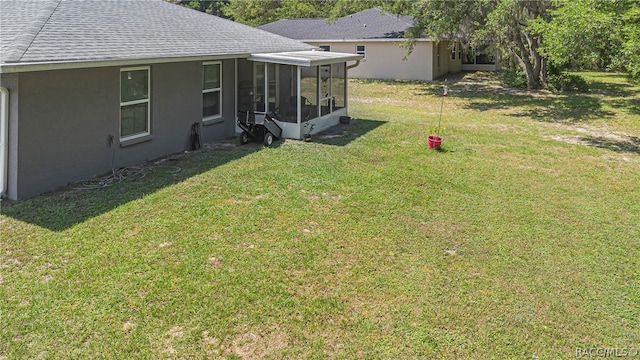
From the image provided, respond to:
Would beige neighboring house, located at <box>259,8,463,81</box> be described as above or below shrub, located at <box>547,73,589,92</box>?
above

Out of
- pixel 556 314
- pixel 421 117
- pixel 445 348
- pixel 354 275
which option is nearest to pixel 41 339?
pixel 354 275

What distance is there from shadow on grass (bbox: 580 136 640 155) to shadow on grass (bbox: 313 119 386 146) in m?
5.84

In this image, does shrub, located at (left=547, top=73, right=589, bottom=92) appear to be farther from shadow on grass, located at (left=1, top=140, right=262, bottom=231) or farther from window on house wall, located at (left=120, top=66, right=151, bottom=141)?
window on house wall, located at (left=120, top=66, right=151, bottom=141)

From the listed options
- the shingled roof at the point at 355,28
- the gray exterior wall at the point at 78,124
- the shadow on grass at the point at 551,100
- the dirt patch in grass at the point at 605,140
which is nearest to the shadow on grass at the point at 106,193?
the gray exterior wall at the point at 78,124

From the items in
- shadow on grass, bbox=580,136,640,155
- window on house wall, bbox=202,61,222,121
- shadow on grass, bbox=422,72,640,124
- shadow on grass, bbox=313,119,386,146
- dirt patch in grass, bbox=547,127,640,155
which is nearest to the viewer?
window on house wall, bbox=202,61,222,121

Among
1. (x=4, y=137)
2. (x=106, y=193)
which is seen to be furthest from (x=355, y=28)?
(x=4, y=137)

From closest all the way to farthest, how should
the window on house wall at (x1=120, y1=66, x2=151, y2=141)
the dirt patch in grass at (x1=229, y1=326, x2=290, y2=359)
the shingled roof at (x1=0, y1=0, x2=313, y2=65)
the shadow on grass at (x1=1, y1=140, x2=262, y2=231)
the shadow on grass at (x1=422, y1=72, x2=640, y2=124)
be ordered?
the dirt patch in grass at (x1=229, y1=326, x2=290, y2=359), the shadow on grass at (x1=1, y1=140, x2=262, y2=231), the shingled roof at (x1=0, y1=0, x2=313, y2=65), the window on house wall at (x1=120, y1=66, x2=151, y2=141), the shadow on grass at (x1=422, y1=72, x2=640, y2=124)

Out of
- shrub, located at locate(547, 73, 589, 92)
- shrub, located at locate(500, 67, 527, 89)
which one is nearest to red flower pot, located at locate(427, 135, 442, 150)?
shrub, located at locate(547, 73, 589, 92)

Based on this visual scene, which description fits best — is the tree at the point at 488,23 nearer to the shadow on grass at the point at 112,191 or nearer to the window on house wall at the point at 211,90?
the window on house wall at the point at 211,90

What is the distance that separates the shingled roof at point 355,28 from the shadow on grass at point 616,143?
52.4ft

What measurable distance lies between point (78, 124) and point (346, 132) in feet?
23.2

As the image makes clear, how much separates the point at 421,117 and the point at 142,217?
1171 centimetres

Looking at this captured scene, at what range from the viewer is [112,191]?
24.3 feet

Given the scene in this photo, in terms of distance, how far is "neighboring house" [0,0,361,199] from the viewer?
22.5 ft
